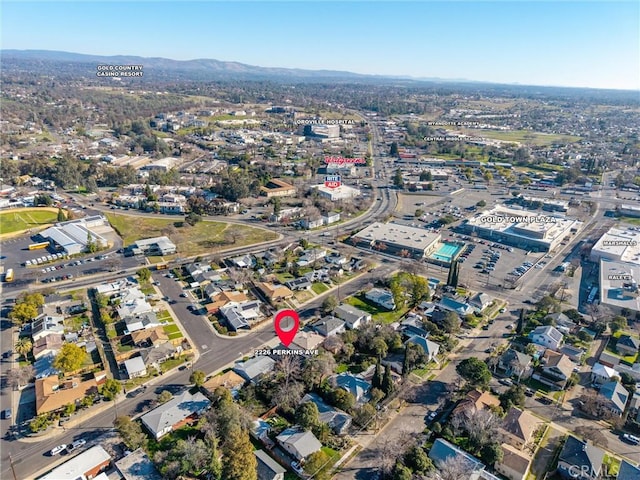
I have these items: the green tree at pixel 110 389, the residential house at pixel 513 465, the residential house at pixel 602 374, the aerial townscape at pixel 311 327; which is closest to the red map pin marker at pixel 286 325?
the aerial townscape at pixel 311 327

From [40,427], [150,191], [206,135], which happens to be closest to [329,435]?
[40,427]

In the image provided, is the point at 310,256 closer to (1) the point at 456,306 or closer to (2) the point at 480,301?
(1) the point at 456,306

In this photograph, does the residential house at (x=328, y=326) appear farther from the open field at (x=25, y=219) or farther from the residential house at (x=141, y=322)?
the open field at (x=25, y=219)

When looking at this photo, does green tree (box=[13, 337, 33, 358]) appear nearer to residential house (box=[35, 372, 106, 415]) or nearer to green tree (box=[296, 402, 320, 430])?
residential house (box=[35, 372, 106, 415])

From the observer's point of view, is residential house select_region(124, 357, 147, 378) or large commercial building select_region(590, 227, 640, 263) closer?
residential house select_region(124, 357, 147, 378)

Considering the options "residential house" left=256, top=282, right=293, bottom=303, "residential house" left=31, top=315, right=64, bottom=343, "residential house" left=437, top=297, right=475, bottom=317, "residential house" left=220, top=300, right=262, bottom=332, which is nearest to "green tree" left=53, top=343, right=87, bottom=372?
"residential house" left=31, top=315, right=64, bottom=343
